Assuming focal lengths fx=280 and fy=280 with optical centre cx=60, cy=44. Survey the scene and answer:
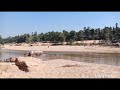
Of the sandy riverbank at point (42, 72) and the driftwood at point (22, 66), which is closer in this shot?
the sandy riverbank at point (42, 72)

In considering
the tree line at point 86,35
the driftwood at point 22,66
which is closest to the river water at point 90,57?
the driftwood at point 22,66

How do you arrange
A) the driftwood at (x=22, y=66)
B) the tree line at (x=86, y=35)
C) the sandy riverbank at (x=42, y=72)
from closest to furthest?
1. the sandy riverbank at (x=42, y=72)
2. the driftwood at (x=22, y=66)
3. the tree line at (x=86, y=35)

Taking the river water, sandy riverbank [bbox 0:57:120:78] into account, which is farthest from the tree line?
sandy riverbank [bbox 0:57:120:78]

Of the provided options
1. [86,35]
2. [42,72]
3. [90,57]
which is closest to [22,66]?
[42,72]

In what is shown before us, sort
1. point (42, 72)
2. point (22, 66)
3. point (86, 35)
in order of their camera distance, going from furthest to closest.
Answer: point (86, 35) < point (42, 72) < point (22, 66)

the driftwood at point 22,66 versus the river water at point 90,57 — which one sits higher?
the driftwood at point 22,66

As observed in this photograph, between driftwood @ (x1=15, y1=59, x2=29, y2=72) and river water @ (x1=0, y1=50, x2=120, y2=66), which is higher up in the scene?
driftwood @ (x1=15, y1=59, x2=29, y2=72)

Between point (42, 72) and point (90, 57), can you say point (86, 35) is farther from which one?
point (42, 72)

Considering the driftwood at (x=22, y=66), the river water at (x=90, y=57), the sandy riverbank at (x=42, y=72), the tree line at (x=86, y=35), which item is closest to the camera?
the sandy riverbank at (x=42, y=72)

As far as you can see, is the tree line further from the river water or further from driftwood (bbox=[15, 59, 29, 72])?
driftwood (bbox=[15, 59, 29, 72])

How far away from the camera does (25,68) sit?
1448cm

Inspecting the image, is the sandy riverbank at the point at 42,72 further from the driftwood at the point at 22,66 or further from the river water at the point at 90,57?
the river water at the point at 90,57
